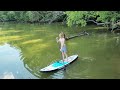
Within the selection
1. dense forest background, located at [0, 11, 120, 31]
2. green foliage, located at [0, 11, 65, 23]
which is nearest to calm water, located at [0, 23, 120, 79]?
dense forest background, located at [0, 11, 120, 31]

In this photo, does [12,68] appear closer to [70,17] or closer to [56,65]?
[56,65]

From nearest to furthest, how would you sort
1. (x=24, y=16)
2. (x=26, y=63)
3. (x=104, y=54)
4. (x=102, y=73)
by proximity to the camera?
1. (x=102, y=73)
2. (x=26, y=63)
3. (x=104, y=54)
4. (x=24, y=16)

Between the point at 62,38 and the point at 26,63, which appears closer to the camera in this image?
the point at 62,38

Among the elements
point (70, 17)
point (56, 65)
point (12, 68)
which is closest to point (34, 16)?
point (70, 17)

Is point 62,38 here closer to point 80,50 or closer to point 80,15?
point 80,50

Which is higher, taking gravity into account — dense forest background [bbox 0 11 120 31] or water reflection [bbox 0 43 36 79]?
dense forest background [bbox 0 11 120 31]

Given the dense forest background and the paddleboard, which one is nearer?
the paddleboard

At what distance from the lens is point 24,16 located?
127ft

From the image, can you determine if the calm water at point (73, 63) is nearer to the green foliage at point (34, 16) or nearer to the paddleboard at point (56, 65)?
the paddleboard at point (56, 65)

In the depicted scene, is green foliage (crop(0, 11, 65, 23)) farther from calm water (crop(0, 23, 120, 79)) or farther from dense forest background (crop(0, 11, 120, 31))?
calm water (crop(0, 23, 120, 79))

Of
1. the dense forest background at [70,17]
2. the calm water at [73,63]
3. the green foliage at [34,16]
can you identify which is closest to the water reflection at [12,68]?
the calm water at [73,63]

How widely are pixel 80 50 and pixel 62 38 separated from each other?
3.73 metres
